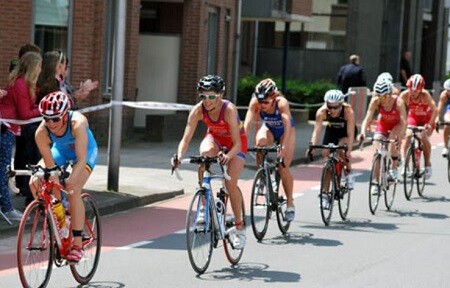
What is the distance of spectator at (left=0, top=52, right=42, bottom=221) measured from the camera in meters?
13.8

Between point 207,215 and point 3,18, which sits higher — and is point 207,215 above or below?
below

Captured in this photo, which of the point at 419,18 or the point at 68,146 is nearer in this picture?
the point at 68,146

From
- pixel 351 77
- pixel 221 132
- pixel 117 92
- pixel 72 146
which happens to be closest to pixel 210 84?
pixel 221 132

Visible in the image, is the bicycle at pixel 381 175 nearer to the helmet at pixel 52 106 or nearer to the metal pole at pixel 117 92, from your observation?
the metal pole at pixel 117 92

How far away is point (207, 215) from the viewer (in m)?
11.4

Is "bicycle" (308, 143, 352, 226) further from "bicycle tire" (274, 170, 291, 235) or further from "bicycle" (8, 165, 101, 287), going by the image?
"bicycle" (8, 165, 101, 287)

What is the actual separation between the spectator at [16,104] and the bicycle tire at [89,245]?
301 cm

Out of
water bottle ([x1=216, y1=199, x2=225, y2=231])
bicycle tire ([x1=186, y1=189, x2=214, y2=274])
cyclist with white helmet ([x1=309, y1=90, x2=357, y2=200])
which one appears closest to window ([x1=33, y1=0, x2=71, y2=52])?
cyclist with white helmet ([x1=309, y1=90, x2=357, y2=200])

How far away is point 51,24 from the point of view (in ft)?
73.9

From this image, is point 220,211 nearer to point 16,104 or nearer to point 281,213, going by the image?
point 281,213

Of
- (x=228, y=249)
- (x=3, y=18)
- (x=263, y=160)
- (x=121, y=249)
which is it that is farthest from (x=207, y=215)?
(x=3, y=18)

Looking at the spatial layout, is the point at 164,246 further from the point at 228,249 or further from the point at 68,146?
the point at 68,146

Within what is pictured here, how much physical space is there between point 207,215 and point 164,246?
6.25ft

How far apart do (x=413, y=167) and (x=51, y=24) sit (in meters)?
7.42
